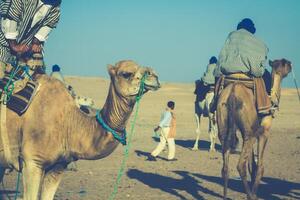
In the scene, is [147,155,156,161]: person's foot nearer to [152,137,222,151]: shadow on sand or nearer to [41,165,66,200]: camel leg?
[152,137,222,151]: shadow on sand


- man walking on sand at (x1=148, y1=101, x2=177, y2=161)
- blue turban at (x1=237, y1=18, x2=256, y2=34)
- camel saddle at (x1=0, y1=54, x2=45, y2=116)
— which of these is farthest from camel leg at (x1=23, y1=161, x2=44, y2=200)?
man walking on sand at (x1=148, y1=101, x2=177, y2=161)

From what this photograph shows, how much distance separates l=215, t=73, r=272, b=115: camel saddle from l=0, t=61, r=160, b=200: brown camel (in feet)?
11.8

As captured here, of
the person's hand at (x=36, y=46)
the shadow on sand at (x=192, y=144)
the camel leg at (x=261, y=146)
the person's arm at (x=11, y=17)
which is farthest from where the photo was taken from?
the shadow on sand at (x=192, y=144)

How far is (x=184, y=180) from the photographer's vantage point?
42.2 feet

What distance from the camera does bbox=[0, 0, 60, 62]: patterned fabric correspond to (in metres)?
6.80

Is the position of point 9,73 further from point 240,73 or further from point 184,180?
point 184,180

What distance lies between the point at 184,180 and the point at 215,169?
6.13 feet

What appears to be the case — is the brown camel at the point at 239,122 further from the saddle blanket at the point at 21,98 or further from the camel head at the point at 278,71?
the saddle blanket at the point at 21,98

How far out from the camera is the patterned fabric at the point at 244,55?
986cm

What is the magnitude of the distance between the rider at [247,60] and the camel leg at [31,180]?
4.37 meters

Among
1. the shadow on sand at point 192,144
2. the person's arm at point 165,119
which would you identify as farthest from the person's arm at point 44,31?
the shadow on sand at point 192,144

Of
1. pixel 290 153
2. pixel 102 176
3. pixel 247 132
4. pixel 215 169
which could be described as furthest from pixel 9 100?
pixel 290 153

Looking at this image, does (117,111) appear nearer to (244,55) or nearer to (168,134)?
(244,55)

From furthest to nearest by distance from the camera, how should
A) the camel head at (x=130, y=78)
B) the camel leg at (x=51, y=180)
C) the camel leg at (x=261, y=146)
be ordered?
the camel leg at (x=261, y=146), the camel leg at (x=51, y=180), the camel head at (x=130, y=78)
